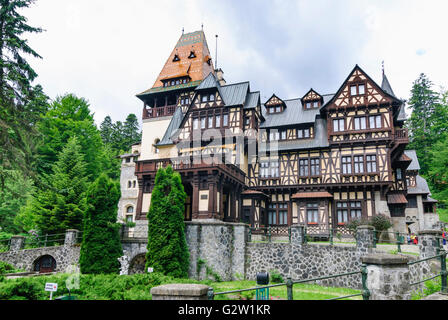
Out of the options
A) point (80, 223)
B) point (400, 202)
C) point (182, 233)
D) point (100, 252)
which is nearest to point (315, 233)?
point (400, 202)

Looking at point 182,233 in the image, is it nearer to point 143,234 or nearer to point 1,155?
point 143,234

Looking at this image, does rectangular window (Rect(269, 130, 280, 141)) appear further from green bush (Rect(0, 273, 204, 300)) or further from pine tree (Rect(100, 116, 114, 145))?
pine tree (Rect(100, 116, 114, 145))

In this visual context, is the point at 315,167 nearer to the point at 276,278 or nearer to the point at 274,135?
the point at 274,135

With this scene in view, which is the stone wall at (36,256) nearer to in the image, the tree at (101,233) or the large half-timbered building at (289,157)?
the tree at (101,233)

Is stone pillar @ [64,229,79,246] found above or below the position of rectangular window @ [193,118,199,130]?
below

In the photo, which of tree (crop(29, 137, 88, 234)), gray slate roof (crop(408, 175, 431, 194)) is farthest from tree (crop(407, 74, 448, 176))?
tree (crop(29, 137, 88, 234))

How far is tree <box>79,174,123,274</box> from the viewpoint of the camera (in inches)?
705

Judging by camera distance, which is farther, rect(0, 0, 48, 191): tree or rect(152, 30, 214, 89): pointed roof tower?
rect(152, 30, 214, 89): pointed roof tower

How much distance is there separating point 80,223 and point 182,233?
10.7 metres

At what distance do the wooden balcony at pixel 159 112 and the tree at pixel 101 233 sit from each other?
49.4ft

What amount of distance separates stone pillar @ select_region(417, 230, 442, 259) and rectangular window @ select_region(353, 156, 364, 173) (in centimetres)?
1136

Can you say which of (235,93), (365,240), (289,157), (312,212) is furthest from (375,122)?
(365,240)

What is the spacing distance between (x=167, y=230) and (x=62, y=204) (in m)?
11.2

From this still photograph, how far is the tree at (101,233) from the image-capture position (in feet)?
58.7
